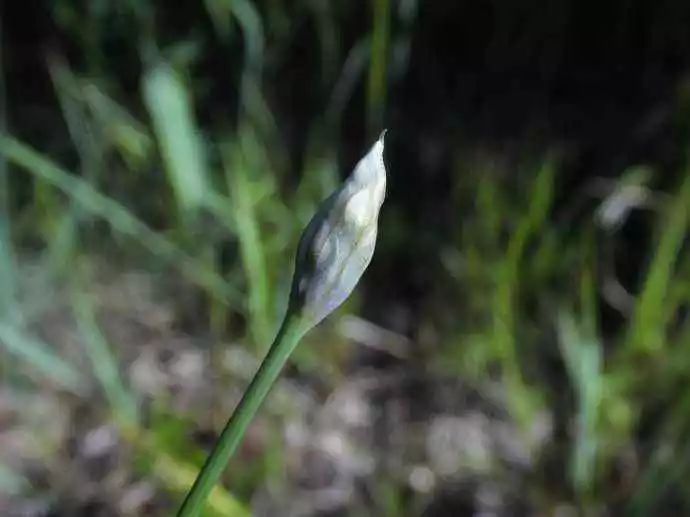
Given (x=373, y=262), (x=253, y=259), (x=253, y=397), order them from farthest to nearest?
(x=373, y=262)
(x=253, y=259)
(x=253, y=397)

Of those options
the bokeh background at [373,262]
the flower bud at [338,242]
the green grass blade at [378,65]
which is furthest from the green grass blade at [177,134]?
the flower bud at [338,242]

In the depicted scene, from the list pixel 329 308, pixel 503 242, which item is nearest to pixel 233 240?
pixel 503 242

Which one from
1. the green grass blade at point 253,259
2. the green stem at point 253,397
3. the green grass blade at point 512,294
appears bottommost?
the green stem at point 253,397

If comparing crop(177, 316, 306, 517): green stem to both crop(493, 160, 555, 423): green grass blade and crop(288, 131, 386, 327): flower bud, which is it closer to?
crop(288, 131, 386, 327): flower bud

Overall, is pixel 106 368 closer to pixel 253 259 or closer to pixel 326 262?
pixel 253 259

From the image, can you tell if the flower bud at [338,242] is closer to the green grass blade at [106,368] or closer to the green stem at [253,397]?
the green stem at [253,397]

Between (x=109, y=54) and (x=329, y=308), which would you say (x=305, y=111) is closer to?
(x=109, y=54)

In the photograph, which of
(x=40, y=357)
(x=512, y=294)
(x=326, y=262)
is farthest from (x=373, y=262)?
(x=326, y=262)

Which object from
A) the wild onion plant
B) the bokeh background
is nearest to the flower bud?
the wild onion plant
